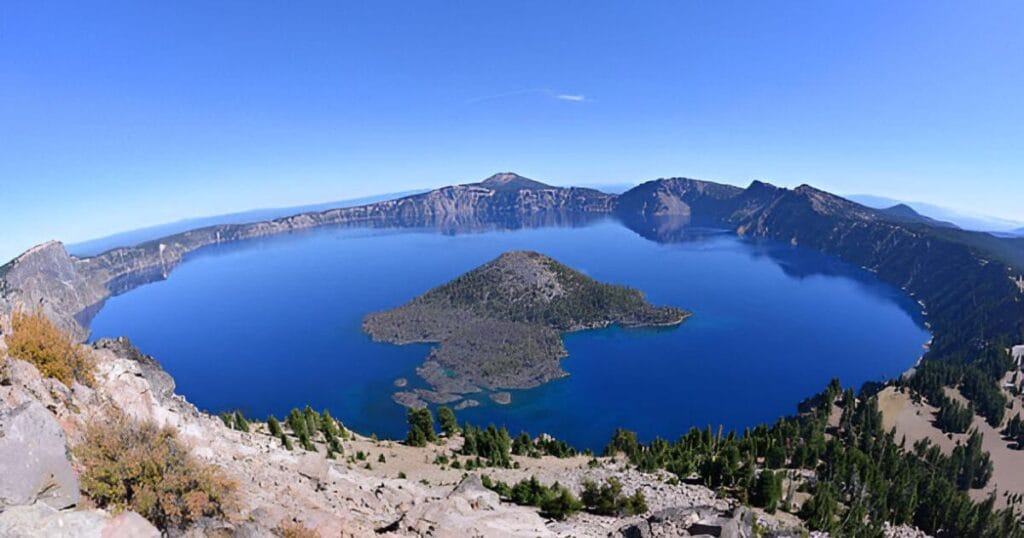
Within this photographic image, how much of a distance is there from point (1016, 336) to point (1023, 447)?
267ft

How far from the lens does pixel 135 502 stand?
17578 mm

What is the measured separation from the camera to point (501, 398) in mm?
137625

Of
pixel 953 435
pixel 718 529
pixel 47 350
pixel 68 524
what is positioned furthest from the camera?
pixel 953 435

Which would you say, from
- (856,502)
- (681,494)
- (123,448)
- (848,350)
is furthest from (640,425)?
(123,448)

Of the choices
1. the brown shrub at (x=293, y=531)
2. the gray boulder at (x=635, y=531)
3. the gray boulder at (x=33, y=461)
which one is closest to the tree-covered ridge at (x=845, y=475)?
the gray boulder at (x=635, y=531)

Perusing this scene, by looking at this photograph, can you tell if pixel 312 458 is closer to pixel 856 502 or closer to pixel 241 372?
pixel 856 502

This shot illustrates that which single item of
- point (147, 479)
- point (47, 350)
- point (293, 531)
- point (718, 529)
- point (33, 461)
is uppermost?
point (47, 350)

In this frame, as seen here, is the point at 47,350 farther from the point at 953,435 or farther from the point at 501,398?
the point at 953,435

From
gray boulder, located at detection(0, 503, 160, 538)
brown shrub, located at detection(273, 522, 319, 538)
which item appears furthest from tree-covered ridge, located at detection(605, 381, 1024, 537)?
gray boulder, located at detection(0, 503, 160, 538)

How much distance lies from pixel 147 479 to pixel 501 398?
4864 inches

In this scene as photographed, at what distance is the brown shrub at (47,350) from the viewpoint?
22.3 metres

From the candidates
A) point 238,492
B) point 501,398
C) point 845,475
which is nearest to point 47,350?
point 238,492

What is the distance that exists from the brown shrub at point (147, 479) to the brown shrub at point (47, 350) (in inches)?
185

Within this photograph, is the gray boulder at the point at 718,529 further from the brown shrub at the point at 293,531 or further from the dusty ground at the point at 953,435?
the dusty ground at the point at 953,435
